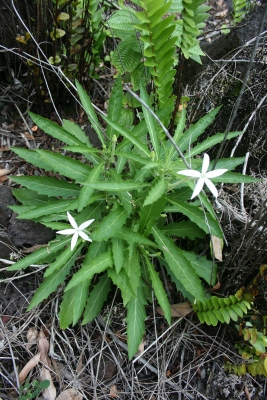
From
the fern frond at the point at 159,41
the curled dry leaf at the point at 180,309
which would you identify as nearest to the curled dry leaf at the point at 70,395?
the curled dry leaf at the point at 180,309

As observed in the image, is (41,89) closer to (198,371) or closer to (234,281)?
(234,281)

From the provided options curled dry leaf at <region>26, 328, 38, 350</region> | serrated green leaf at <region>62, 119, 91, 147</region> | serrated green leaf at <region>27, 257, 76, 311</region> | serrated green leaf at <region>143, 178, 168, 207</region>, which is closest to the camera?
serrated green leaf at <region>143, 178, 168, 207</region>

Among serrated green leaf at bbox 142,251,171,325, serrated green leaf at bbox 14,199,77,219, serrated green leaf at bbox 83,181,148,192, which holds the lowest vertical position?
serrated green leaf at bbox 142,251,171,325

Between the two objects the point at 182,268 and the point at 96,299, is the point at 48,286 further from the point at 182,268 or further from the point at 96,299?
the point at 182,268

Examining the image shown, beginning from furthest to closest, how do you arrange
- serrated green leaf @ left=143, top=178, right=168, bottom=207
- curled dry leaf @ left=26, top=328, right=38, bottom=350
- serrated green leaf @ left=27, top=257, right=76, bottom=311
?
curled dry leaf @ left=26, top=328, right=38, bottom=350 < serrated green leaf @ left=27, top=257, right=76, bottom=311 < serrated green leaf @ left=143, top=178, right=168, bottom=207

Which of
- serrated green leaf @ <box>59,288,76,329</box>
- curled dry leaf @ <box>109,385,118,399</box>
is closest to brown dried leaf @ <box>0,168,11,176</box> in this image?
serrated green leaf @ <box>59,288,76,329</box>

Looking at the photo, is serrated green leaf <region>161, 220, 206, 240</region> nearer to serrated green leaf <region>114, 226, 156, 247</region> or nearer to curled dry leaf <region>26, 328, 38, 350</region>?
serrated green leaf <region>114, 226, 156, 247</region>
